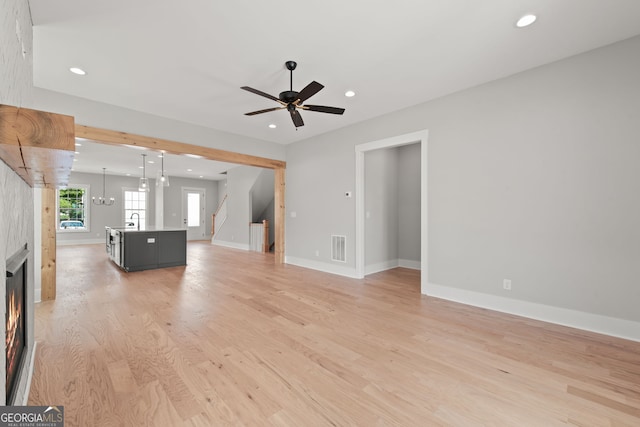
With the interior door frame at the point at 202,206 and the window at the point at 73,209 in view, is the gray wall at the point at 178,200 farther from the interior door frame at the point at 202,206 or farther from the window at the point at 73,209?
the window at the point at 73,209

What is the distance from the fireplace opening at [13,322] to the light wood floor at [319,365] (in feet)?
1.34

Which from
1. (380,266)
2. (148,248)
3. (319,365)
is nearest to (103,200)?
(148,248)

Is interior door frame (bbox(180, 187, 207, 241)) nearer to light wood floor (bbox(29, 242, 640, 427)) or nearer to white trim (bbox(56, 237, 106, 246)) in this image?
white trim (bbox(56, 237, 106, 246))

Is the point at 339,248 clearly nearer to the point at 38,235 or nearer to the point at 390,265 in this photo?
the point at 390,265

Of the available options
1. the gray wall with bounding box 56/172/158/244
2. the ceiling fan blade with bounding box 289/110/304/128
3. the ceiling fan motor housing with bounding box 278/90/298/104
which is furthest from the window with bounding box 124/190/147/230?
the ceiling fan motor housing with bounding box 278/90/298/104

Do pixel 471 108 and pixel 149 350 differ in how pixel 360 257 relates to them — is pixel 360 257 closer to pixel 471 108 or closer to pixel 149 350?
pixel 471 108

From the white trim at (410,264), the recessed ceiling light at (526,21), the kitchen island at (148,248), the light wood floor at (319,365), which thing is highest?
the recessed ceiling light at (526,21)

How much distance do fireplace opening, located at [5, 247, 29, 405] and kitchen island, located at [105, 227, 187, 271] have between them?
169 inches

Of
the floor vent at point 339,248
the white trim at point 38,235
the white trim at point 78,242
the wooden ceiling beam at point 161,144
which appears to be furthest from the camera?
the white trim at point 78,242

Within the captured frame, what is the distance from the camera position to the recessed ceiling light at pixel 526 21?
7.85 feet

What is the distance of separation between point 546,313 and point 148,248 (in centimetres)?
697

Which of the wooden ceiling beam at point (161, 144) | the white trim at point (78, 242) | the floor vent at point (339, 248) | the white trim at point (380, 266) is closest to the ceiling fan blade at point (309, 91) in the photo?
the wooden ceiling beam at point (161, 144)

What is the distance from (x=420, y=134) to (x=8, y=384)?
15.5 ft

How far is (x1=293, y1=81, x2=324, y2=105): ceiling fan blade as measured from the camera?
274 cm
